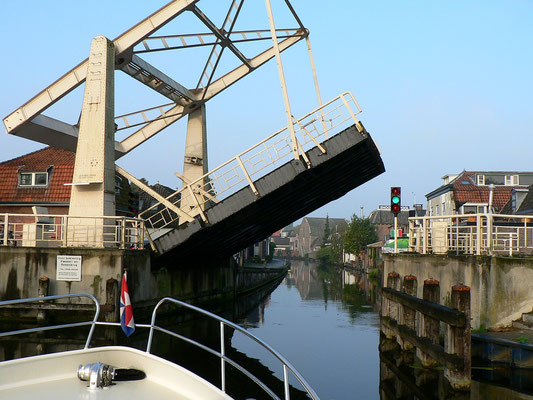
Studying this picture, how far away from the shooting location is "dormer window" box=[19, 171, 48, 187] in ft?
82.6

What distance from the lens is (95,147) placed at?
1554 centimetres

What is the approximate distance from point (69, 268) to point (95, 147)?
10.9ft

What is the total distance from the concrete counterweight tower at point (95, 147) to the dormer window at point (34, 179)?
34.2ft

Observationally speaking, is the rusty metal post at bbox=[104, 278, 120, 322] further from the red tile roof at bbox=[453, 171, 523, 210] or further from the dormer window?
the red tile roof at bbox=[453, 171, 523, 210]

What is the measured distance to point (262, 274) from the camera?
1304 inches

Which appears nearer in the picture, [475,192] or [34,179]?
[34,179]

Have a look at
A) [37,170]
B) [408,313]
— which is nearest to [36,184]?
[37,170]

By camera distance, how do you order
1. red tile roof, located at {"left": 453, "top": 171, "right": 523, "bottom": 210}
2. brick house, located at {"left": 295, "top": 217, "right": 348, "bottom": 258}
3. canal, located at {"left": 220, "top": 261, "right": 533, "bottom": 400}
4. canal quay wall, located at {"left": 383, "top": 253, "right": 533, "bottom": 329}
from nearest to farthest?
canal, located at {"left": 220, "top": 261, "right": 533, "bottom": 400} → canal quay wall, located at {"left": 383, "top": 253, "right": 533, "bottom": 329} → red tile roof, located at {"left": 453, "top": 171, "right": 523, "bottom": 210} → brick house, located at {"left": 295, "top": 217, "right": 348, "bottom": 258}

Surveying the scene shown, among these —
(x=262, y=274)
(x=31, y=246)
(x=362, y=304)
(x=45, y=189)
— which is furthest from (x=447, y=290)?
(x=262, y=274)

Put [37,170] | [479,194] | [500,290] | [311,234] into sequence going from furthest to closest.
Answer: [311,234] → [479,194] → [37,170] → [500,290]

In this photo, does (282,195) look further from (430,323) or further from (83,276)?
Answer: (430,323)

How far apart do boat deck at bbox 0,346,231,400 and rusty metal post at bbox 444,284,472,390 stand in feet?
17.1

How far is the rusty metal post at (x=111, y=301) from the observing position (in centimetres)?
1409

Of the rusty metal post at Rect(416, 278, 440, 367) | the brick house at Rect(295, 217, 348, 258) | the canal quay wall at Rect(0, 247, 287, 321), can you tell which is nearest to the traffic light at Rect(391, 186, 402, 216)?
the rusty metal post at Rect(416, 278, 440, 367)
